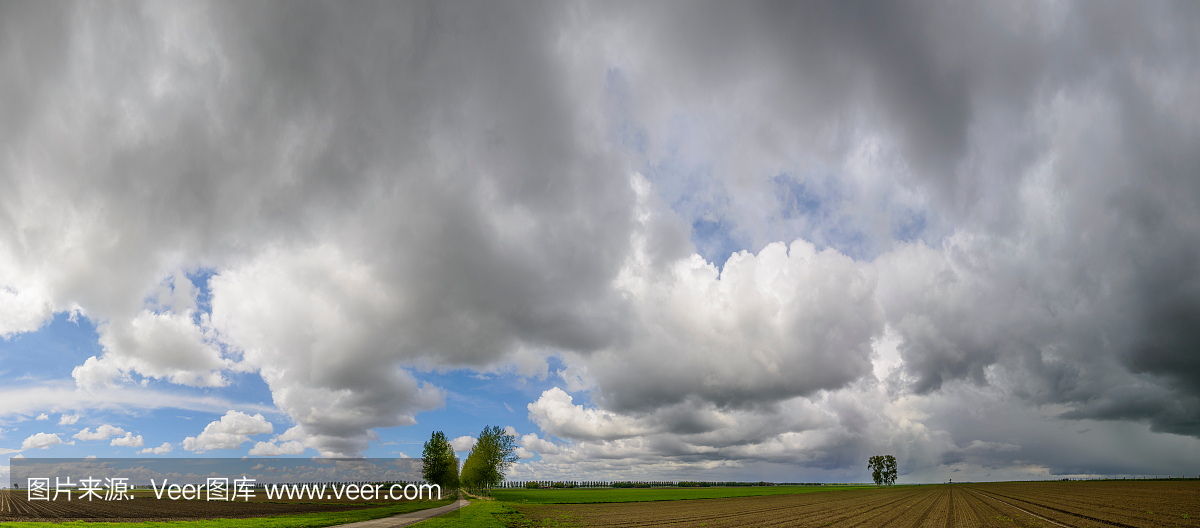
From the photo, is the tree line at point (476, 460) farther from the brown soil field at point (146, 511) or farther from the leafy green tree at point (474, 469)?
the brown soil field at point (146, 511)

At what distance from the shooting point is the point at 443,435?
11900cm

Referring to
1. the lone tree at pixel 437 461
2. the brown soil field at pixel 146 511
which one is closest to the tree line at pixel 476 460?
the lone tree at pixel 437 461

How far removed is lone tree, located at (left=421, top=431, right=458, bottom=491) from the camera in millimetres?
113062

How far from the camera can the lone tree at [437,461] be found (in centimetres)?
11306

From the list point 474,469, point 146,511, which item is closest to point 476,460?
point 474,469

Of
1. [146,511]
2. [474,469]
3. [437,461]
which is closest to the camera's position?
[146,511]

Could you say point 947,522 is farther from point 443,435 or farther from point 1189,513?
point 443,435

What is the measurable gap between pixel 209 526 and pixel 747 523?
4603cm

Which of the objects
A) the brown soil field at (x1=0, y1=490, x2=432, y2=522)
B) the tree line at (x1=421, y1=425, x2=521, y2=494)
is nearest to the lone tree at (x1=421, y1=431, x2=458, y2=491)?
the tree line at (x1=421, y1=425, x2=521, y2=494)

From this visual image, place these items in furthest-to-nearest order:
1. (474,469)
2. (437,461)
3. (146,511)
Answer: (474,469)
(437,461)
(146,511)

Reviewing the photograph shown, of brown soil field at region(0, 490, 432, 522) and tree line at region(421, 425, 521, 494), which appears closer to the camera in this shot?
brown soil field at region(0, 490, 432, 522)

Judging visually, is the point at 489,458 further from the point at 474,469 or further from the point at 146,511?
the point at 146,511

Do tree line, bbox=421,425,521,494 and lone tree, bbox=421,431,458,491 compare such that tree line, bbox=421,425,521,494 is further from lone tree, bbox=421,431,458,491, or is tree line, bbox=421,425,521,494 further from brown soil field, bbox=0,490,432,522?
brown soil field, bbox=0,490,432,522

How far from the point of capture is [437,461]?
114 metres
